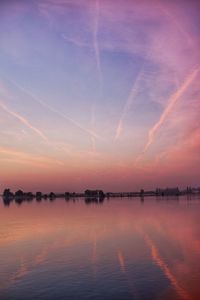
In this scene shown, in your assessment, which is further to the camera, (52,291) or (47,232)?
(47,232)

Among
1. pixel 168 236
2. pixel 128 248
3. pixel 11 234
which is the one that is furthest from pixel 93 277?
pixel 11 234

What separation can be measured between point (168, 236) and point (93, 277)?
21.3 metres

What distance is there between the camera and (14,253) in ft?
117

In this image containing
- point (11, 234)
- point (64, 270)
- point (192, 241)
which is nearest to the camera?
point (64, 270)

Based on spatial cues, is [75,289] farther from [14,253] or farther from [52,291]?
[14,253]

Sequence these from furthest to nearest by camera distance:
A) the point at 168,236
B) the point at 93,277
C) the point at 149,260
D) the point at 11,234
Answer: the point at 11,234 → the point at 168,236 → the point at 149,260 → the point at 93,277

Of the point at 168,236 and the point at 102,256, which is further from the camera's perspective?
the point at 168,236

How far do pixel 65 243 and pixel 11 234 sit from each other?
11.6m

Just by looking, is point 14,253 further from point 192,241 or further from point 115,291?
point 192,241

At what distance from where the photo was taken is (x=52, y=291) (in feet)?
76.6

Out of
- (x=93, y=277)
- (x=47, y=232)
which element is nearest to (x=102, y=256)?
(x=93, y=277)

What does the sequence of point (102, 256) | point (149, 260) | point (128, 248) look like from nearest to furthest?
point (149, 260) < point (102, 256) < point (128, 248)

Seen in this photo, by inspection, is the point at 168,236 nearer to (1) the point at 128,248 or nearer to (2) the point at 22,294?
(1) the point at 128,248

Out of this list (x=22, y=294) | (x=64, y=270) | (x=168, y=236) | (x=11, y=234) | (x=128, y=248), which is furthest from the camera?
(x=11, y=234)
